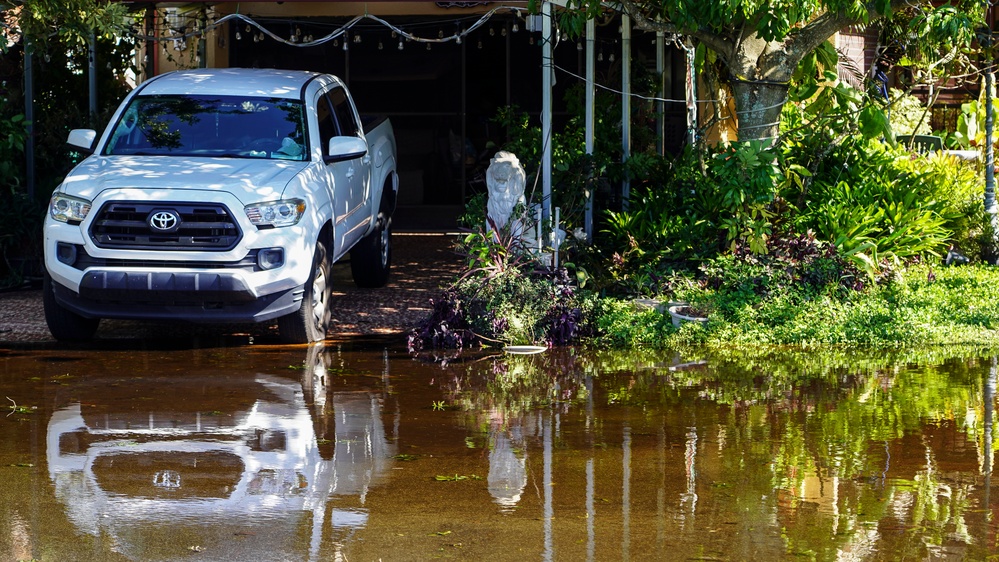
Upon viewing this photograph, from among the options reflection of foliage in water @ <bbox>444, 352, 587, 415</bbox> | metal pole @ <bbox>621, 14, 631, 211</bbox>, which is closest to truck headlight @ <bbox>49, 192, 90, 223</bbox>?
reflection of foliage in water @ <bbox>444, 352, 587, 415</bbox>

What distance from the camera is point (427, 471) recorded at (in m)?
6.50

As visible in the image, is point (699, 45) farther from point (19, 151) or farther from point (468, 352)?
point (19, 151)

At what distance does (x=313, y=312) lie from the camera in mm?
9781

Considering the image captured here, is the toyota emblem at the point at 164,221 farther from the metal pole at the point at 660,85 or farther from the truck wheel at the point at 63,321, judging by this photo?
the metal pole at the point at 660,85

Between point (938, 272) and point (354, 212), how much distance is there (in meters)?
5.53

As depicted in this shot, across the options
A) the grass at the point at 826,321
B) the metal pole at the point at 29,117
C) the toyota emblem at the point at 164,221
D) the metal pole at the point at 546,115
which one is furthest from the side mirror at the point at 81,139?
the grass at the point at 826,321

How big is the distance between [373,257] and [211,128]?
2.46 m

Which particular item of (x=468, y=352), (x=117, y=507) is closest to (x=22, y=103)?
(x=468, y=352)

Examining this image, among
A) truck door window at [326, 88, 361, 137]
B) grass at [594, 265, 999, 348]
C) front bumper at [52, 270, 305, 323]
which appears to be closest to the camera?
front bumper at [52, 270, 305, 323]

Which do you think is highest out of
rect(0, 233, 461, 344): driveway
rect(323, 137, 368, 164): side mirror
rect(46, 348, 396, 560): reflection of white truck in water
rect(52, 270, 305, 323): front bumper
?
rect(323, 137, 368, 164): side mirror

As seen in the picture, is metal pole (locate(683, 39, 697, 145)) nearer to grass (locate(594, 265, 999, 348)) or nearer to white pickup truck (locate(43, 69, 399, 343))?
grass (locate(594, 265, 999, 348))

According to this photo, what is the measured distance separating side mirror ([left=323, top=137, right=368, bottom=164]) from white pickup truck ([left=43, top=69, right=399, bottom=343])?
1 cm

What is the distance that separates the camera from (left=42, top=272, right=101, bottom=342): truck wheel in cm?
968

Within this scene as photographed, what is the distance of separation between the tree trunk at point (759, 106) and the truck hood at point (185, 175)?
4.07m
